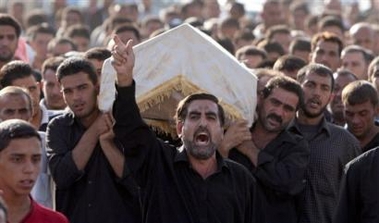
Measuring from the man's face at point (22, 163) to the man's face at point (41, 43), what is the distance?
8895mm

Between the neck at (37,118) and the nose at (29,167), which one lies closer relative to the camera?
the nose at (29,167)

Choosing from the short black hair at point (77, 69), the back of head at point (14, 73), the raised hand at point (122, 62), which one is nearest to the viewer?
the raised hand at point (122, 62)

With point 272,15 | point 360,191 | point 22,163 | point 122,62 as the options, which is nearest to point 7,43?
point 122,62

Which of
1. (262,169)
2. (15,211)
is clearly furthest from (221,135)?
(15,211)

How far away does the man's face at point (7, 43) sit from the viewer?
43.2 ft

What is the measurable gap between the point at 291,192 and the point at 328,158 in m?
0.69

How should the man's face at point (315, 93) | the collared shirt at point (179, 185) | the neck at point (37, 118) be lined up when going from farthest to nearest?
the man's face at point (315, 93) < the neck at point (37, 118) < the collared shirt at point (179, 185)

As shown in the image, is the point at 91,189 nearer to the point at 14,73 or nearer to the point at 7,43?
the point at 14,73

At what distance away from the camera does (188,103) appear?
30.7 ft

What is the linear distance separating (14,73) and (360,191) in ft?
10.7

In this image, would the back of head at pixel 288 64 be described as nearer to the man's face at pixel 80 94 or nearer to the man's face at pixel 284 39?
the man's face at pixel 80 94

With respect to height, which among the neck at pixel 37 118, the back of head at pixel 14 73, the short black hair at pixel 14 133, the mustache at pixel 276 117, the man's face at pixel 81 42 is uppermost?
the man's face at pixel 81 42

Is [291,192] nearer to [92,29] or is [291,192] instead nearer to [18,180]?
[18,180]


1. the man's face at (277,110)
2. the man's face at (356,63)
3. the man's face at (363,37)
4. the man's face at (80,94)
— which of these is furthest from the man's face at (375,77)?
the man's face at (363,37)
